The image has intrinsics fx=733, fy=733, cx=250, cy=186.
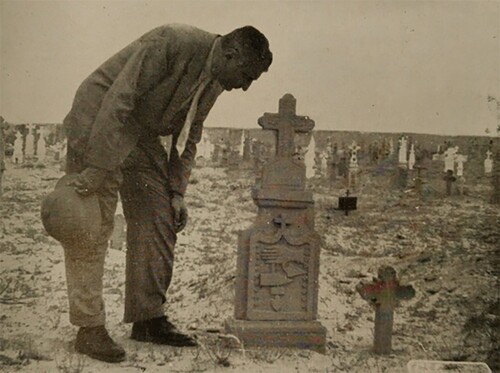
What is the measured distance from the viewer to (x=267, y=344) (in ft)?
12.8

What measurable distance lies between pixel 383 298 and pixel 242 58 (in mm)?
1483

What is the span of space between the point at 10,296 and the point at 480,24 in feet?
9.53

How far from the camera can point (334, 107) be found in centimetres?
388

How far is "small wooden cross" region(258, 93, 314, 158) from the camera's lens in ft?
12.6

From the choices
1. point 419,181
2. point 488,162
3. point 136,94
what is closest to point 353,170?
point 419,181

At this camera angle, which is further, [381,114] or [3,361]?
[381,114]

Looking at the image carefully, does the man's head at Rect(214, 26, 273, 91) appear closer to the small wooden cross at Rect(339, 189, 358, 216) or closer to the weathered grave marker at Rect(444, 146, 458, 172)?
the small wooden cross at Rect(339, 189, 358, 216)

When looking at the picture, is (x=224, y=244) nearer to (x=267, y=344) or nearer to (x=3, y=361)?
(x=267, y=344)

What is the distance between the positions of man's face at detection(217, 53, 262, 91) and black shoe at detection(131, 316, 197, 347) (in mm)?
1256

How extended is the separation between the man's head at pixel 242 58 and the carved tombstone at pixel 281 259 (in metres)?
0.22

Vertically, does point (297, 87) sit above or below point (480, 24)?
below

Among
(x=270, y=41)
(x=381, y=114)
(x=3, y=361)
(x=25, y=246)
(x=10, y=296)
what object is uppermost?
(x=270, y=41)

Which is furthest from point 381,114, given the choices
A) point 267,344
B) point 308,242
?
point 267,344

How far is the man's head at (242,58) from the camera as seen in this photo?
12.0ft
